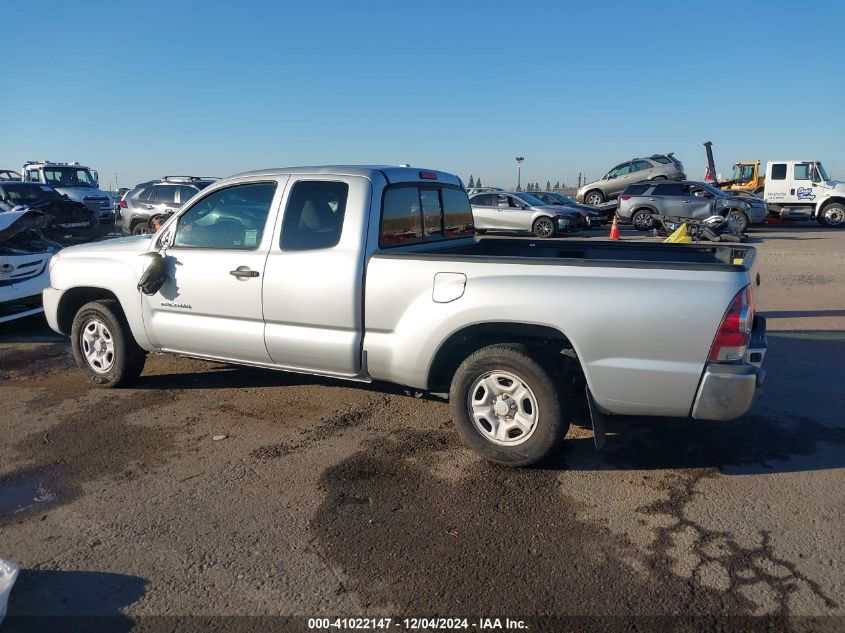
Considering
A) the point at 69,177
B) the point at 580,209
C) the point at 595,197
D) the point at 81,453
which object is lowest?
the point at 81,453

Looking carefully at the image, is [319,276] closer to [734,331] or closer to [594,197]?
[734,331]

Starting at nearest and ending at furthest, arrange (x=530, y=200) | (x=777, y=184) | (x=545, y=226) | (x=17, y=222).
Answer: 1. (x=17, y=222)
2. (x=545, y=226)
3. (x=530, y=200)
4. (x=777, y=184)

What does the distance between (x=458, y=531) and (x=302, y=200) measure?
260 centimetres

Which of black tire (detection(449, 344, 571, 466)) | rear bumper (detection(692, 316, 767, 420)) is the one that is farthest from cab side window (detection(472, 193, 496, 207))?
rear bumper (detection(692, 316, 767, 420))

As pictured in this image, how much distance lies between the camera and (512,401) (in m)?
4.11

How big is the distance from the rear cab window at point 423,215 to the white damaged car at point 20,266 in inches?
203

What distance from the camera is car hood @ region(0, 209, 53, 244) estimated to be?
7.92m

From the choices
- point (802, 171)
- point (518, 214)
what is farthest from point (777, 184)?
point (518, 214)

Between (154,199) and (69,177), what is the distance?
9.66 meters

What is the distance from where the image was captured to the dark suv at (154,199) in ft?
61.5

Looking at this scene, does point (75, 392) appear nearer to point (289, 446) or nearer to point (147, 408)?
point (147, 408)

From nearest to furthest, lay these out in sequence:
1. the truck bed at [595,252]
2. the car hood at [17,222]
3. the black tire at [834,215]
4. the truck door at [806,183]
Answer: the truck bed at [595,252] → the car hood at [17,222] → the black tire at [834,215] → the truck door at [806,183]

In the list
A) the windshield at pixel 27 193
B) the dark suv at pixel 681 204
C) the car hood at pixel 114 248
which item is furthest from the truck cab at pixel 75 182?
the car hood at pixel 114 248

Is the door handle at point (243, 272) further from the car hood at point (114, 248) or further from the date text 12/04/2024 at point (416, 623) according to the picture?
the date text 12/04/2024 at point (416, 623)
